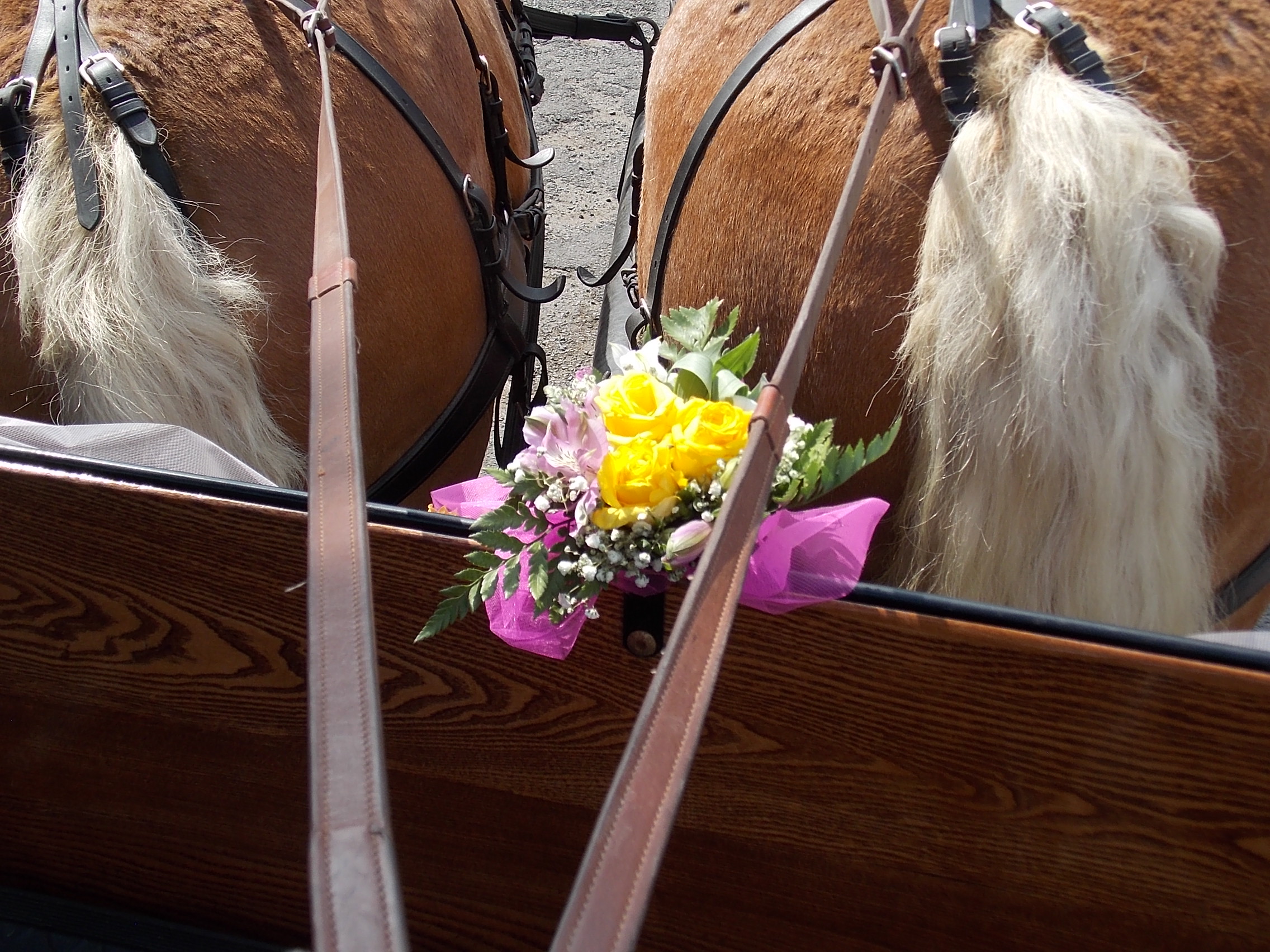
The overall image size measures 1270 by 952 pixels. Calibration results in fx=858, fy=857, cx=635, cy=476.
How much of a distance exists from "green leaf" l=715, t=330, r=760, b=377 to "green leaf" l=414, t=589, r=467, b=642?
0.30 metres

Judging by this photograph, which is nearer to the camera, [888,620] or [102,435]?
[888,620]

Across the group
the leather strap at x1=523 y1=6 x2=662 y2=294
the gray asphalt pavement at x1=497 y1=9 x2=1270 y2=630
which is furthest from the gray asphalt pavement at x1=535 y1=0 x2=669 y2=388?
the leather strap at x1=523 y1=6 x2=662 y2=294

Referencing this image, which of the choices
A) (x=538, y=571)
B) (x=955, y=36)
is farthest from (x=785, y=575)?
(x=955, y=36)

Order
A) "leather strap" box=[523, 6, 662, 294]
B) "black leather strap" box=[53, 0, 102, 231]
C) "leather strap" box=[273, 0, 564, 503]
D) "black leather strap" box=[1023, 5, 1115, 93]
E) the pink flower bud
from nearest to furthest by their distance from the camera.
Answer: the pink flower bud, "black leather strap" box=[1023, 5, 1115, 93], "black leather strap" box=[53, 0, 102, 231], "leather strap" box=[273, 0, 564, 503], "leather strap" box=[523, 6, 662, 294]

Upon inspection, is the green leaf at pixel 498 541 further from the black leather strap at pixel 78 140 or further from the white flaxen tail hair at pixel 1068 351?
the black leather strap at pixel 78 140

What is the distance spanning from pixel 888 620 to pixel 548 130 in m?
3.53

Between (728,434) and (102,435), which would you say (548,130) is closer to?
(102,435)

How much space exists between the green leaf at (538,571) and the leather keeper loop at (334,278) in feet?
0.90

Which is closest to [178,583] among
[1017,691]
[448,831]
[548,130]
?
[448,831]

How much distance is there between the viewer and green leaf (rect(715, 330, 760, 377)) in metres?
0.76

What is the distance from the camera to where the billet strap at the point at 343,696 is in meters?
0.38

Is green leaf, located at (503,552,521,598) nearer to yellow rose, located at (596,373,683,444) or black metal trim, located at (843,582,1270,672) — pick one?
yellow rose, located at (596,373,683,444)

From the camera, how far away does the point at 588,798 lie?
0.81 metres

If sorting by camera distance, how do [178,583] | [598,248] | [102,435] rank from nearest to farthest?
[178,583]
[102,435]
[598,248]
